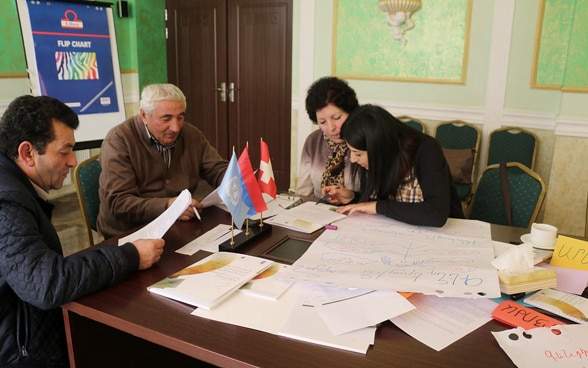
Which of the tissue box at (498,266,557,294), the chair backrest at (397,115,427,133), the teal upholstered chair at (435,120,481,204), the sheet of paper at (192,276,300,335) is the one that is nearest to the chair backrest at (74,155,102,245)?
the sheet of paper at (192,276,300,335)

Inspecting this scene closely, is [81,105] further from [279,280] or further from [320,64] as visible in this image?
[279,280]

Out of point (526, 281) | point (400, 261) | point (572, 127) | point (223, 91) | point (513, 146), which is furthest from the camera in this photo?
point (223, 91)

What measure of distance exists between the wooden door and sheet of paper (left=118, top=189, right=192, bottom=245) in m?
3.43

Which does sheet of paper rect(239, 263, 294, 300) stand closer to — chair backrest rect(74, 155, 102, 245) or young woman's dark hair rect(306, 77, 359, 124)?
young woman's dark hair rect(306, 77, 359, 124)

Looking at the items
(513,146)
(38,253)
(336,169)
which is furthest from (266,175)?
(513,146)

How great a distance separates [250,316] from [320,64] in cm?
349

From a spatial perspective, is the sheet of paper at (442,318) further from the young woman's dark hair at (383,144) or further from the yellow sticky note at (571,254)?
the young woman's dark hair at (383,144)

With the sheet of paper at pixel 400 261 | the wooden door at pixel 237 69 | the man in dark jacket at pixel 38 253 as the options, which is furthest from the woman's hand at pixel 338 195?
the wooden door at pixel 237 69

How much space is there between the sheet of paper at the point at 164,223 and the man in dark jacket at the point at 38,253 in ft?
0.36

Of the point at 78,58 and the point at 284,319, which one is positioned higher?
the point at 78,58

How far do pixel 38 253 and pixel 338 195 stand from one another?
1.20m

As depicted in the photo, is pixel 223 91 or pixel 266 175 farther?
pixel 223 91

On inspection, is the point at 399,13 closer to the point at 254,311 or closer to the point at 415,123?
the point at 415,123

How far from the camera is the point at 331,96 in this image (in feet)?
7.07
